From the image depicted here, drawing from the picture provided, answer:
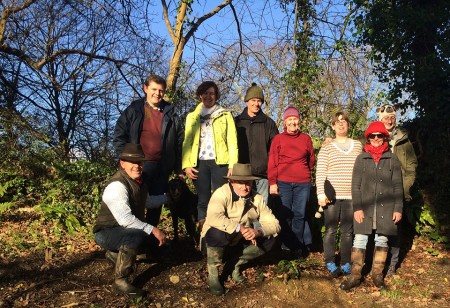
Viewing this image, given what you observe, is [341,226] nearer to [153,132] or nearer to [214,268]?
[214,268]

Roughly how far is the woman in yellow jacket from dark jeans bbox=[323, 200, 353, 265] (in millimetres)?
1351

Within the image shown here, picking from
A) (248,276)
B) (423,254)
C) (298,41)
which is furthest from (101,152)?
(423,254)

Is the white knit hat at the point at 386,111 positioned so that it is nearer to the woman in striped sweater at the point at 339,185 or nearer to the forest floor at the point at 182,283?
the woman in striped sweater at the point at 339,185

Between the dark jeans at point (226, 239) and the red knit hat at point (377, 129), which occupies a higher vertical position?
the red knit hat at point (377, 129)

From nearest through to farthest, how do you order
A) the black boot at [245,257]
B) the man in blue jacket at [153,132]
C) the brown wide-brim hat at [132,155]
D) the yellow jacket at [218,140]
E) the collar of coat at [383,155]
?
the brown wide-brim hat at [132,155] → the black boot at [245,257] → the collar of coat at [383,155] → the man in blue jacket at [153,132] → the yellow jacket at [218,140]

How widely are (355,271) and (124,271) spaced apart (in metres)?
2.59

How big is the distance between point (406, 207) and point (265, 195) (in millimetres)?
2572

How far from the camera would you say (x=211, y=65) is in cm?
893

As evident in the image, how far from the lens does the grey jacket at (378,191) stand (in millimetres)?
4711

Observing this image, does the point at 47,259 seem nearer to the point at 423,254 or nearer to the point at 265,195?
the point at 265,195

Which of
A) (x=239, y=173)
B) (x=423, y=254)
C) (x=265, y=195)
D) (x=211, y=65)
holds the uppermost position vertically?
(x=211, y=65)

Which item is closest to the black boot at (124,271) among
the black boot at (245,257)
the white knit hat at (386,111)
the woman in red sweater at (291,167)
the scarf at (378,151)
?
the black boot at (245,257)

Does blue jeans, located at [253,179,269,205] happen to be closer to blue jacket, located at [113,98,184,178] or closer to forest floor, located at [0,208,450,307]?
forest floor, located at [0,208,450,307]

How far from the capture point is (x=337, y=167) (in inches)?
198
